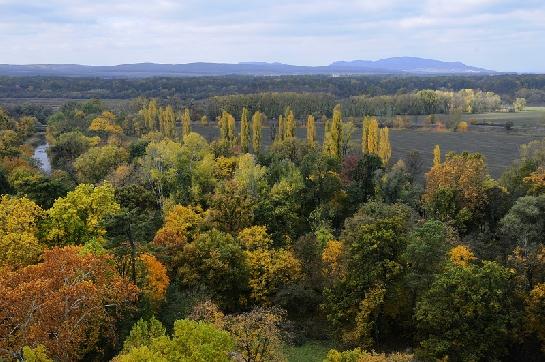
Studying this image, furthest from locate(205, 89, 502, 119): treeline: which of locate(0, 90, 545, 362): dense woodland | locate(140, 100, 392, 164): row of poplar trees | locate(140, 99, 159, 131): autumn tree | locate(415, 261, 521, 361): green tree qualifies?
locate(415, 261, 521, 361): green tree

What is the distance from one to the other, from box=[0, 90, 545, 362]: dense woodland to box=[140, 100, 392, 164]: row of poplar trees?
11925mm

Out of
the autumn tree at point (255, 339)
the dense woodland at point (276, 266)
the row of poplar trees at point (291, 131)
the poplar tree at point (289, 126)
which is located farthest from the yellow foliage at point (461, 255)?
the poplar tree at point (289, 126)

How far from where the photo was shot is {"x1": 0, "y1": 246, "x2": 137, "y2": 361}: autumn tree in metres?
22.9

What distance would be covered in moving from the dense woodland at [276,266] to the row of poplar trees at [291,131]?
39.1 ft

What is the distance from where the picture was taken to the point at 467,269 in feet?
98.0

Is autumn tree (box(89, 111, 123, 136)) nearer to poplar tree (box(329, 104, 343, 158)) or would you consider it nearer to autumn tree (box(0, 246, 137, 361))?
poplar tree (box(329, 104, 343, 158))

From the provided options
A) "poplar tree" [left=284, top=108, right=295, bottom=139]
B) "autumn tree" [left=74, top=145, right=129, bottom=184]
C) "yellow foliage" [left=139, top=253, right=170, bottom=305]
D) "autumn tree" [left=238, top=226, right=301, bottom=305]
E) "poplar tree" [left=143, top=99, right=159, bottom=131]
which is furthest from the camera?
"poplar tree" [left=143, top=99, right=159, bottom=131]

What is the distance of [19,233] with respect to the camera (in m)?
33.6

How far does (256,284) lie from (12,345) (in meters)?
18.2

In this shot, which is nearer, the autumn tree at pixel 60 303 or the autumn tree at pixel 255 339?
the autumn tree at pixel 60 303

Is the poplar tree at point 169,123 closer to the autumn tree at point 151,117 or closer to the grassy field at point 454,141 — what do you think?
the autumn tree at point 151,117

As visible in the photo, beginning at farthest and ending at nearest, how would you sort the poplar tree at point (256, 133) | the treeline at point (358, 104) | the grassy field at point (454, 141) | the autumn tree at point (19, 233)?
the treeline at point (358, 104) → the grassy field at point (454, 141) → the poplar tree at point (256, 133) → the autumn tree at point (19, 233)

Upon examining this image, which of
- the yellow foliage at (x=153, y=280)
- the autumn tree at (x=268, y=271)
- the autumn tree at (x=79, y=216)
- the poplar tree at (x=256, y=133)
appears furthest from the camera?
the poplar tree at (x=256, y=133)

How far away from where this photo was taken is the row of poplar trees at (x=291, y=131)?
7056cm
